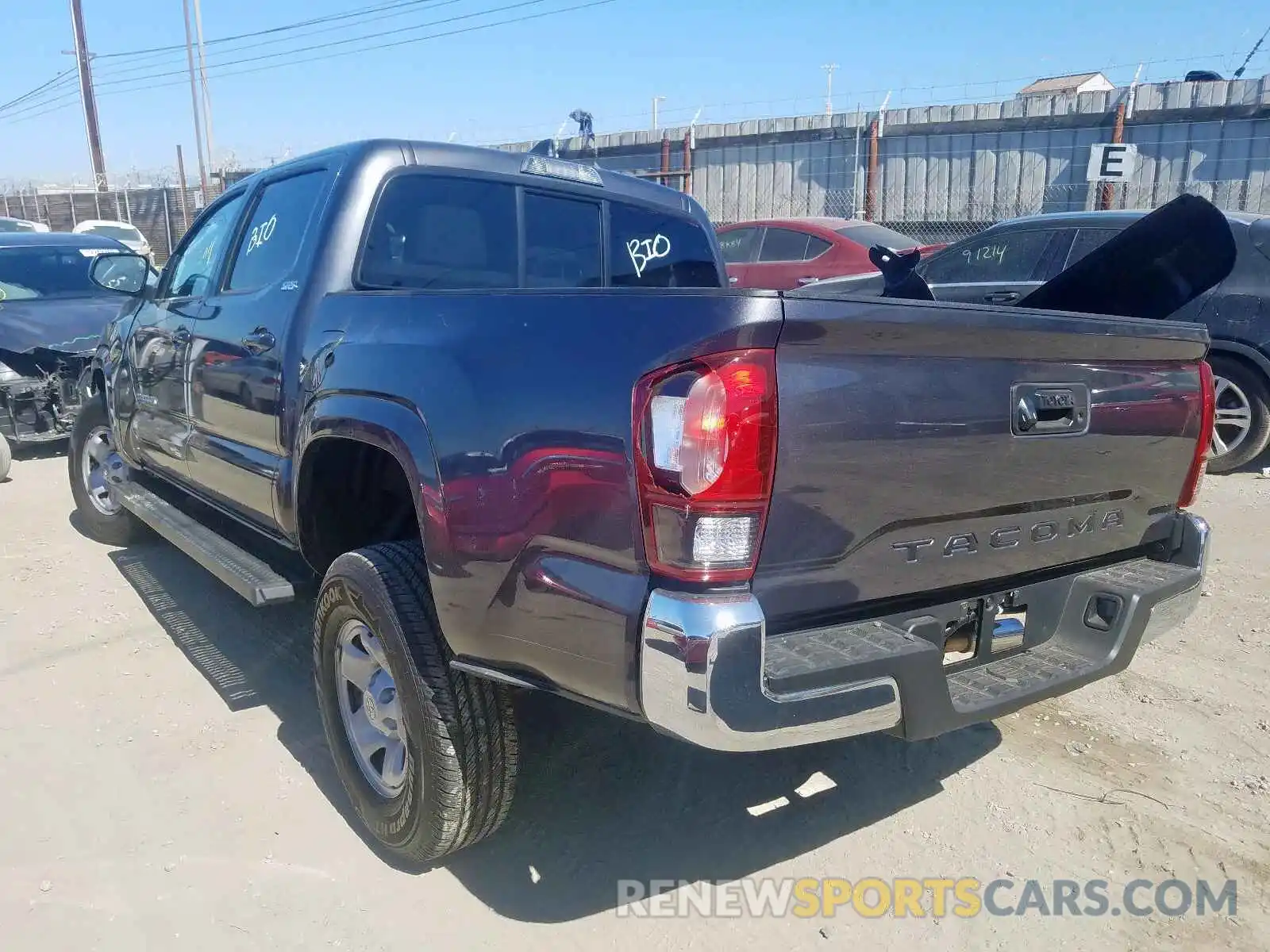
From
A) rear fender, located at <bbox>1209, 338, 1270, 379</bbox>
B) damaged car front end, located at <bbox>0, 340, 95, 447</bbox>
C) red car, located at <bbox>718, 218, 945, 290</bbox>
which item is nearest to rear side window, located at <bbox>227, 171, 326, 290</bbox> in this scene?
damaged car front end, located at <bbox>0, 340, 95, 447</bbox>

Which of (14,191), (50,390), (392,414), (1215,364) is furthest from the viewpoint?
(14,191)

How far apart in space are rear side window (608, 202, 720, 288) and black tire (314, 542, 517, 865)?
181cm

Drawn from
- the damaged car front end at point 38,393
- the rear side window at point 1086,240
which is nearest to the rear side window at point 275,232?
the damaged car front end at point 38,393

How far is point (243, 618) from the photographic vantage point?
442 cm

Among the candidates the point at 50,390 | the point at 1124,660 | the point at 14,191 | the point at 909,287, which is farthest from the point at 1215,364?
the point at 14,191

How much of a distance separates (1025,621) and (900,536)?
62 cm

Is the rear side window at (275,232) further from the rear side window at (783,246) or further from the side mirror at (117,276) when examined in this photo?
the rear side window at (783,246)

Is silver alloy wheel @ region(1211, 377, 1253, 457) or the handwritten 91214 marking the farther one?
silver alloy wheel @ region(1211, 377, 1253, 457)

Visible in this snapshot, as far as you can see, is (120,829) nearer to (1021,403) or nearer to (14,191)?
A: (1021,403)

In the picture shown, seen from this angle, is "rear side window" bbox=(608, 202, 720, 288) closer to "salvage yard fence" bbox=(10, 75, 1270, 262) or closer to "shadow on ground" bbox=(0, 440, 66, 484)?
"shadow on ground" bbox=(0, 440, 66, 484)

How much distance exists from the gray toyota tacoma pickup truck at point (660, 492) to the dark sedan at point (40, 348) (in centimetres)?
522

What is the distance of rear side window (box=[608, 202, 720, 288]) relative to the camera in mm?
3918

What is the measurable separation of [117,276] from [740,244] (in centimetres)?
722

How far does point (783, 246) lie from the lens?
412 inches
